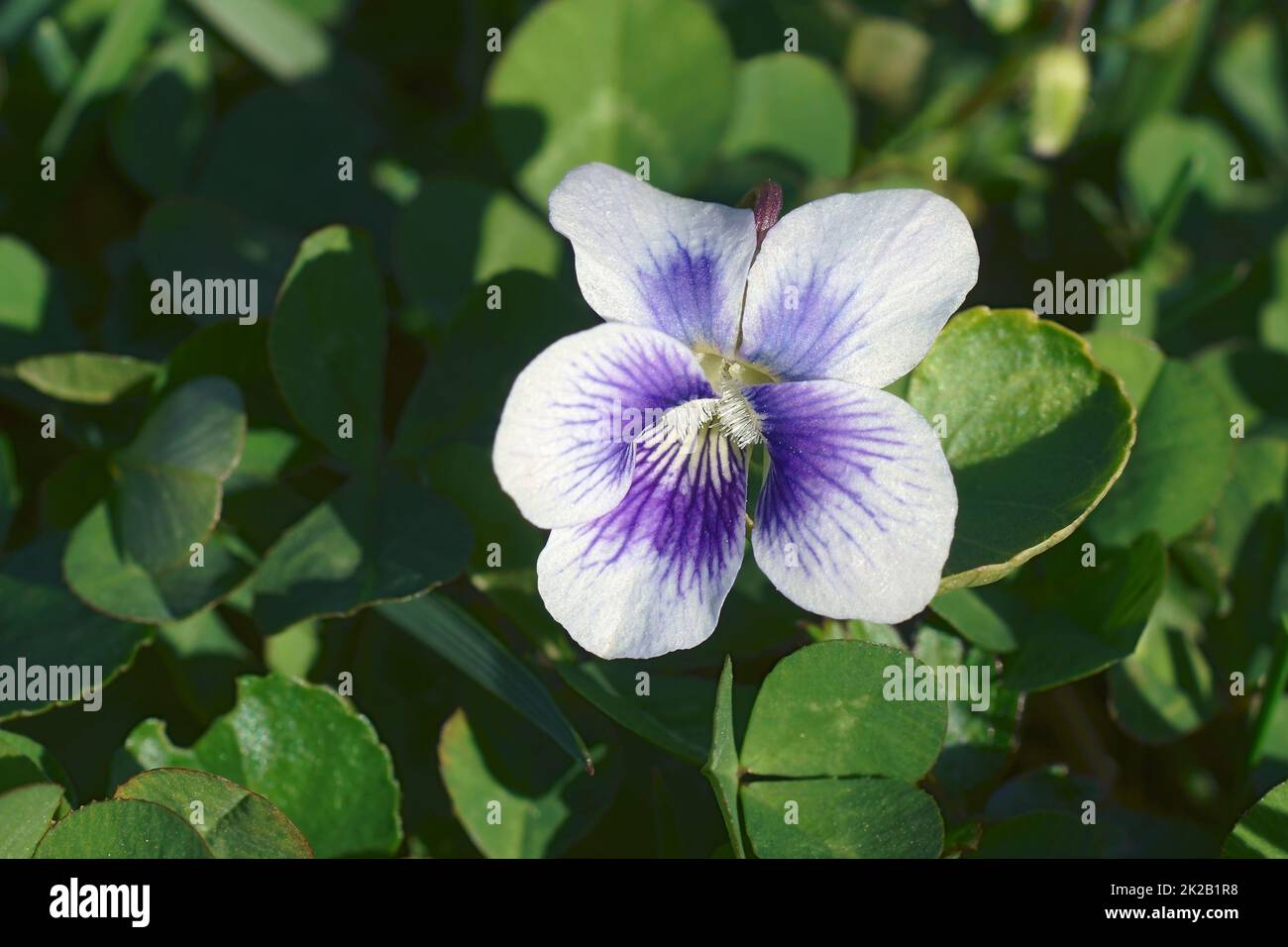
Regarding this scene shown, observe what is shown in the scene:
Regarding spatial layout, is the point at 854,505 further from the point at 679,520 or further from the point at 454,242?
the point at 454,242

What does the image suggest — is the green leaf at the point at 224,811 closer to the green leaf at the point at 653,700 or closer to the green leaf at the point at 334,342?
the green leaf at the point at 653,700

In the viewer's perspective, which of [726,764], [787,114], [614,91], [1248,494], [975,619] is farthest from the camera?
[787,114]

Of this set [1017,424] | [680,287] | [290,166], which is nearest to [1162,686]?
[1017,424]

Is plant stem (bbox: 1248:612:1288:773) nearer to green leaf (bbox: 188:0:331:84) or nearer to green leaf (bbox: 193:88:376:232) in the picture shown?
green leaf (bbox: 193:88:376:232)

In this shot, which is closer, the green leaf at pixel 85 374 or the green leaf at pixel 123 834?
the green leaf at pixel 123 834

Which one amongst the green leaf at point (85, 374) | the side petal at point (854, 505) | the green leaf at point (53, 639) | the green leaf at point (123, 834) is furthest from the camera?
the green leaf at point (85, 374)

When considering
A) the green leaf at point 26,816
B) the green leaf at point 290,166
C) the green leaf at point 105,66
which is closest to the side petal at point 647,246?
the green leaf at point 26,816

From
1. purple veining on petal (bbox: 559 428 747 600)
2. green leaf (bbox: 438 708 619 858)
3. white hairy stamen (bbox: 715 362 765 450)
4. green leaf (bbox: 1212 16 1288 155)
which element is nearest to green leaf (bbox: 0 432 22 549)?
green leaf (bbox: 438 708 619 858)
